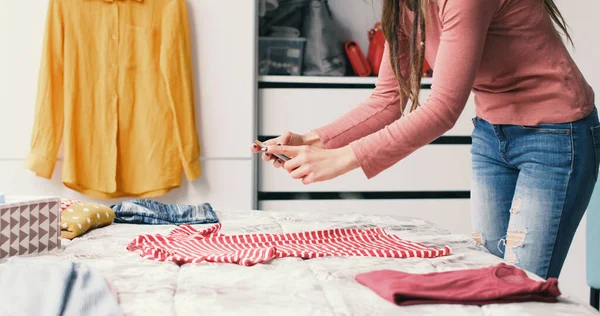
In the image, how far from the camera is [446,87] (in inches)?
53.0

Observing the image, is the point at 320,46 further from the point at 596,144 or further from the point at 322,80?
the point at 596,144

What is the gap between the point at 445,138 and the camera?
3201mm

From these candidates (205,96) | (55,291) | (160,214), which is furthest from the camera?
(205,96)

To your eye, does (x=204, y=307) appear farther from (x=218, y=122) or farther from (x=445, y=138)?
(x=445, y=138)

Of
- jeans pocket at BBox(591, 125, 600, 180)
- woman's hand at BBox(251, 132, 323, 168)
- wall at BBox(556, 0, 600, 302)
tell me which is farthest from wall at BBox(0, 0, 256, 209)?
jeans pocket at BBox(591, 125, 600, 180)

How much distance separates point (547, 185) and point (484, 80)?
0.27 metres

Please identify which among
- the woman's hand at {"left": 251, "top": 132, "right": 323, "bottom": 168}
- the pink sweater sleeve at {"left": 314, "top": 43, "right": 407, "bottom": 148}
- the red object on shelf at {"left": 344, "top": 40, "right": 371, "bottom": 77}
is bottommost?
the woman's hand at {"left": 251, "top": 132, "right": 323, "bottom": 168}

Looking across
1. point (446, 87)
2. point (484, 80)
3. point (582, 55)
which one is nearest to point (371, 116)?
point (484, 80)

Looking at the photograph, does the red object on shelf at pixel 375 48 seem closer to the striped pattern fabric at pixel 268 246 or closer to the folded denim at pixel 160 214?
the folded denim at pixel 160 214

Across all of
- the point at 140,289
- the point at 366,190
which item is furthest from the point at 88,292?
the point at 366,190

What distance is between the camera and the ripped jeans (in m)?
1.45

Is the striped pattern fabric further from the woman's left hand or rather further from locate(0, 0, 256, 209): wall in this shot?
locate(0, 0, 256, 209): wall

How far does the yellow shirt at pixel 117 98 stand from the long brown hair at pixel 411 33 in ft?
4.45

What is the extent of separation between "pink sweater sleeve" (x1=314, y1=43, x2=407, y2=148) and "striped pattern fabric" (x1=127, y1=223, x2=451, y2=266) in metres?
0.23
